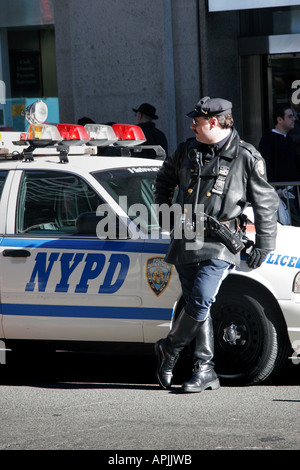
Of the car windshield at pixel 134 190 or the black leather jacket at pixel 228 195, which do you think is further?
the car windshield at pixel 134 190

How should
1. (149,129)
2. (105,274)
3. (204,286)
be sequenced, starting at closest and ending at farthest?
(204,286), (105,274), (149,129)

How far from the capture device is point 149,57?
12289 millimetres

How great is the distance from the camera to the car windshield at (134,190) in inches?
247

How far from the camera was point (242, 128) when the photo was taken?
13398 millimetres

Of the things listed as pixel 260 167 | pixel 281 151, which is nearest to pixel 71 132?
pixel 260 167

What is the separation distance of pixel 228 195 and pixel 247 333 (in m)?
0.94

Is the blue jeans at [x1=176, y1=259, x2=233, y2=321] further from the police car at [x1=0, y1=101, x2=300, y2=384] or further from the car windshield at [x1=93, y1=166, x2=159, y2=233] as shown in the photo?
the car windshield at [x1=93, y1=166, x2=159, y2=233]

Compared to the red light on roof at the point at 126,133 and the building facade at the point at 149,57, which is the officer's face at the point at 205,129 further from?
the building facade at the point at 149,57

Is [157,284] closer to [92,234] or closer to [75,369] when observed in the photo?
[92,234]

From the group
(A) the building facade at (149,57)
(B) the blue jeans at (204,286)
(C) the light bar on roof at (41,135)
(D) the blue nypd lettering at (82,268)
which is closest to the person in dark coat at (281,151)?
(A) the building facade at (149,57)

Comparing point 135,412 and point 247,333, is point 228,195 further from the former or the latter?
point 135,412

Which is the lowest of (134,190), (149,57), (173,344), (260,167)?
(173,344)

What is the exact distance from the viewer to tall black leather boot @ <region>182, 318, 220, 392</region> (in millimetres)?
5836
